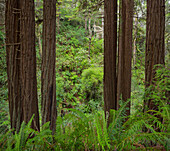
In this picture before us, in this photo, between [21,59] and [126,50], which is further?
[126,50]

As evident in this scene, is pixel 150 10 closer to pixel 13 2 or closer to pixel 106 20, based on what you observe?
pixel 106 20

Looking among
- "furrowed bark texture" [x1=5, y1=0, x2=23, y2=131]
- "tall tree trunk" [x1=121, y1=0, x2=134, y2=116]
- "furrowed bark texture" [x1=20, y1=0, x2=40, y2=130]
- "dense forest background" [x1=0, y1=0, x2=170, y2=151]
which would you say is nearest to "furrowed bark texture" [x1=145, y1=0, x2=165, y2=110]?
"dense forest background" [x1=0, y1=0, x2=170, y2=151]

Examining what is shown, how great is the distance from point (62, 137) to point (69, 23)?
15941mm

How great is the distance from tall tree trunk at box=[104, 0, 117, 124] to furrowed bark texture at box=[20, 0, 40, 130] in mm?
1593

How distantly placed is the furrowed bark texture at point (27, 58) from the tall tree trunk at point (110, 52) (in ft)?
5.23

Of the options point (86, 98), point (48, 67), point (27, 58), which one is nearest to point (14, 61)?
point (27, 58)

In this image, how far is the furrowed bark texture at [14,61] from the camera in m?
2.82

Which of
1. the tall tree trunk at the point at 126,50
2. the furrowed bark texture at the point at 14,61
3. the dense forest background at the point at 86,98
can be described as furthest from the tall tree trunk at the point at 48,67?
the tall tree trunk at the point at 126,50

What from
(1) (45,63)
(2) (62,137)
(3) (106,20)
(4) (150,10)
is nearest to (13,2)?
(1) (45,63)

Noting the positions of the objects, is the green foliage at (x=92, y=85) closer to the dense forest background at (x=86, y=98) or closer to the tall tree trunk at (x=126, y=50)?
the dense forest background at (x=86, y=98)

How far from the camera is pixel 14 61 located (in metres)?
2.88

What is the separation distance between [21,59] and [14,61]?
224 millimetres

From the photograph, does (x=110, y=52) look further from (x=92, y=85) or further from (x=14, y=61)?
(x=92, y=85)

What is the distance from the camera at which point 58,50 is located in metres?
11.3
